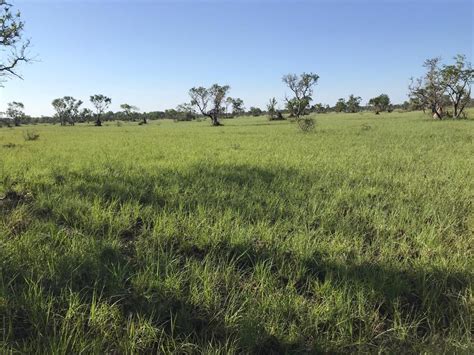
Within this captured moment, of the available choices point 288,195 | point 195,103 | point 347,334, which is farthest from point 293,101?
point 347,334

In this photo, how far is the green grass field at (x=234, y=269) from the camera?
262 centimetres

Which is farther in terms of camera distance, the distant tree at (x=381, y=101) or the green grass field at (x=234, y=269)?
the distant tree at (x=381, y=101)

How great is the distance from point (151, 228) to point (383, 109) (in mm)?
111254

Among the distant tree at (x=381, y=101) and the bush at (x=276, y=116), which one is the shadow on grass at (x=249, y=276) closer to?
the bush at (x=276, y=116)

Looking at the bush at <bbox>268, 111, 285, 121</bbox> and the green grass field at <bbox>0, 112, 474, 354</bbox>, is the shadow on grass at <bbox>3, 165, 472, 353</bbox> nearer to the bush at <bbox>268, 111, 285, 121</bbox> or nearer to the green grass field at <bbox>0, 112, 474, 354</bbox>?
the green grass field at <bbox>0, 112, 474, 354</bbox>

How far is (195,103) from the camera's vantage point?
6500 centimetres

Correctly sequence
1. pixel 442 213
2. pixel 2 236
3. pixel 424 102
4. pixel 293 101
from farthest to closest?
pixel 293 101 → pixel 424 102 → pixel 442 213 → pixel 2 236

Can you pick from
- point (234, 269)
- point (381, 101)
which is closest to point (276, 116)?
point (381, 101)

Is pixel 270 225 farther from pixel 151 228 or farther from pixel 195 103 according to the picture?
pixel 195 103

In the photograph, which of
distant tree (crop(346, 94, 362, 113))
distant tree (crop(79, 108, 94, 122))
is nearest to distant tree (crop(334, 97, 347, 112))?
distant tree (crop(346, 94, 362, 113))

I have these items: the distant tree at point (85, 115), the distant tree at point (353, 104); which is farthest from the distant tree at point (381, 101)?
the distant tree at point (85, 115)

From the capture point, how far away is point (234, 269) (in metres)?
3.62

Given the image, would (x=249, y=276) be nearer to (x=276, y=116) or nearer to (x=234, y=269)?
(x=234, y=269)

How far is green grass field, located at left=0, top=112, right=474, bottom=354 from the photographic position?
2623 millimetres
